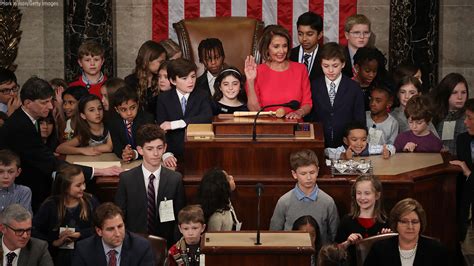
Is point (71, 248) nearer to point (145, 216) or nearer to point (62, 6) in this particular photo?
point (145, 216)

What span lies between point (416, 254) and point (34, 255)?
9.28ft

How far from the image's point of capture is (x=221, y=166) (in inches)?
432

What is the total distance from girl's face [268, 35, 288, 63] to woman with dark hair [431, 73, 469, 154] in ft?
5.48

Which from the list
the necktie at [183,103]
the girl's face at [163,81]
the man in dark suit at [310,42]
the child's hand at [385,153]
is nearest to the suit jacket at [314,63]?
the man in dark suit at [310,42]

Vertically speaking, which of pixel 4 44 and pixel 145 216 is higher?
pixel 4 44

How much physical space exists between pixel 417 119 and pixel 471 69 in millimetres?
3150

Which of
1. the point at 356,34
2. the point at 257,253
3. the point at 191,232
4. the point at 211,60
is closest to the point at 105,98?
the point at 211,60

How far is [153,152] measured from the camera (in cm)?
1063

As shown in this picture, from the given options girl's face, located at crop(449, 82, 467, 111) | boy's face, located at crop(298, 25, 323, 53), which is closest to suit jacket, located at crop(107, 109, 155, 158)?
boy's face, located at crop(298, 25, 323, 53)

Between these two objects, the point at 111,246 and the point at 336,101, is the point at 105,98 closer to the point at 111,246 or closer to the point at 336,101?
the point at 336,101

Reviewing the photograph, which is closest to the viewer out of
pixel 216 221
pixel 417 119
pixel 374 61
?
pixel 216 221

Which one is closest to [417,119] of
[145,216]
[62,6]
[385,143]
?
[385,143]

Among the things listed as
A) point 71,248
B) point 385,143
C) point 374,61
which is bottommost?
point 71,248

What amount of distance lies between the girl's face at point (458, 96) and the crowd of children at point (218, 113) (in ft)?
0.04
